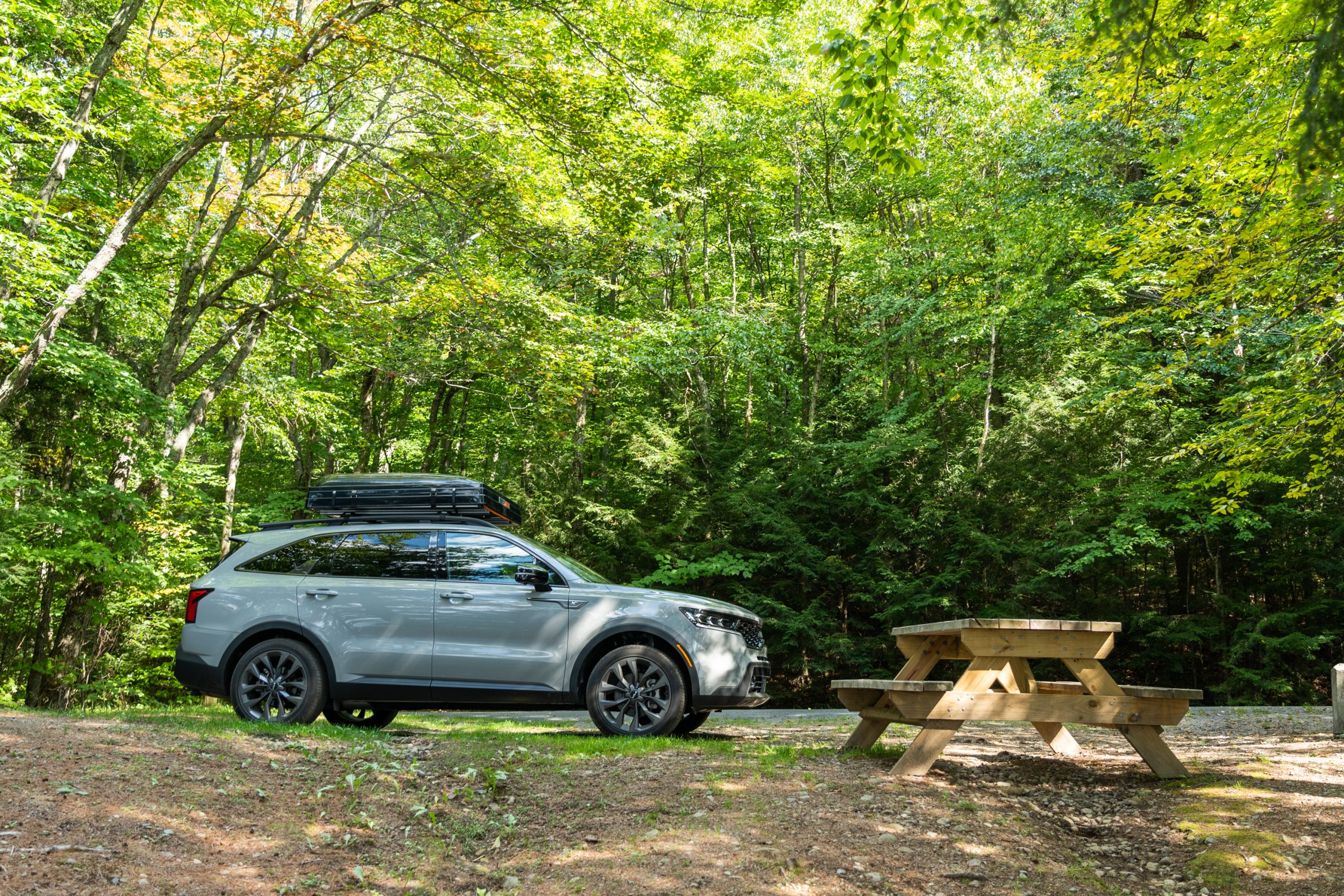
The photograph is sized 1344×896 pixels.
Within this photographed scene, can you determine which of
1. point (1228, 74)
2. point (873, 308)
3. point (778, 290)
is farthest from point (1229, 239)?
point (778, 290)

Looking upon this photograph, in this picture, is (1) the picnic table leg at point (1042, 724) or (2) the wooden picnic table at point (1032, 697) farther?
(1) the picnic table leg at point (1042, 724)

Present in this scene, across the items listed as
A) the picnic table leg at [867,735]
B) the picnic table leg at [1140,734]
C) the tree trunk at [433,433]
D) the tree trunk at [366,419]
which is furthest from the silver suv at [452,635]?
the tree trunk at [433,433]

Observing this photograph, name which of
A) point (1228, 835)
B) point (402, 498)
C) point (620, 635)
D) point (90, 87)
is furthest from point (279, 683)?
point (90, 87)

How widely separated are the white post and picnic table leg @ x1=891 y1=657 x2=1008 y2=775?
4604 millimetres

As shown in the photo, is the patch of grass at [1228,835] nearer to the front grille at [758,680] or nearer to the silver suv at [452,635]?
the front grille at [758,680]

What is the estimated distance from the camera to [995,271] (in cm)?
1784

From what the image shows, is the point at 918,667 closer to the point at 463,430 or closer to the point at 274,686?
the point at 274,686

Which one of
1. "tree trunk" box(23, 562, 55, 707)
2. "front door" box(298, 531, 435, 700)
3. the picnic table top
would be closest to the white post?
the picnic table top

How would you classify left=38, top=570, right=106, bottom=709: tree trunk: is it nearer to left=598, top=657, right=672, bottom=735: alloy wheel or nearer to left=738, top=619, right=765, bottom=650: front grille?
left=598, top=657, right=672, bottom=735: alloy wheel

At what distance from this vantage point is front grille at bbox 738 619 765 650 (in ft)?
24.0

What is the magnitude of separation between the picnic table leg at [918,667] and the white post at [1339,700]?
428 centimetres

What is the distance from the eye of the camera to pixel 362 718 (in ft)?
28.5

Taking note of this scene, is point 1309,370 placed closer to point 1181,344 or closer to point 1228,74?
Result: point 1228,74

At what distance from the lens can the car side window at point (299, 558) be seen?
24.7 ft
